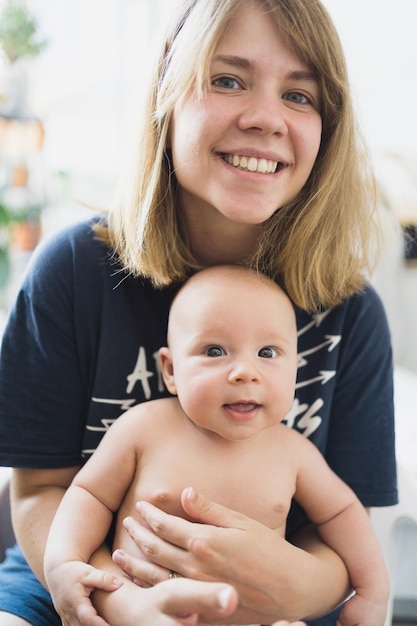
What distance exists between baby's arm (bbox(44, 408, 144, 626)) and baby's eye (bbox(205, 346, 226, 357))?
164mm

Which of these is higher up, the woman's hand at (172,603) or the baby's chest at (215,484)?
the baby's chest at (215,484)

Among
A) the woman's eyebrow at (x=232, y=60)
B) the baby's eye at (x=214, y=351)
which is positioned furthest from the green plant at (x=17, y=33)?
the baby's eye at (x=214, y=351)

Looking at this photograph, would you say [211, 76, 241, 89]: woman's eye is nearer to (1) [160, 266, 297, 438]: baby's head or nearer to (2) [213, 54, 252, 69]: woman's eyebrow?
(2) [213, 54, 252, 69]: woman's eyebrow

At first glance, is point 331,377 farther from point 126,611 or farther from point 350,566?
point 126,611

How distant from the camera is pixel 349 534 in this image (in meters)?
1.02

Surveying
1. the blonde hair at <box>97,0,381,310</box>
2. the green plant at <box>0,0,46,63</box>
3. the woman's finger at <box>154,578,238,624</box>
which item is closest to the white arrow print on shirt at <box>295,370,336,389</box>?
the blonde hair at <box>97,0,381,310</box>

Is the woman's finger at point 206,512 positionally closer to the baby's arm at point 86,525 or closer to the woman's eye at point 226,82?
the baby's arm at point 86,525

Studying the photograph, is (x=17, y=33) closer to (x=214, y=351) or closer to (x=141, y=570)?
(x=214, y=351)

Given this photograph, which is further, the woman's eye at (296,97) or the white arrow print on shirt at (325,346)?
the white arrow print on shirt at (325,346)

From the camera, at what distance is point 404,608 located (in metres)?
1.64

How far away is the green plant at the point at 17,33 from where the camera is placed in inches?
100.0

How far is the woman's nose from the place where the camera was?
3.20 feet

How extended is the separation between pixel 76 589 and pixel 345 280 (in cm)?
63

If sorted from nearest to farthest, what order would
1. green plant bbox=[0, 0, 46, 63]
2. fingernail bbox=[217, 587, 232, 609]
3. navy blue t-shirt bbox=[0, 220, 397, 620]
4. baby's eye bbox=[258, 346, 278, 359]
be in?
1. fingernail bbox=[217, 587, 232, 609]
2. baby's eye bbox=[258, 346, 278, 359]
3. navy blue t-shirt bbox=[0, 220, 397, 620]
4. green plant bbox=[0, 0, 46, 63]
